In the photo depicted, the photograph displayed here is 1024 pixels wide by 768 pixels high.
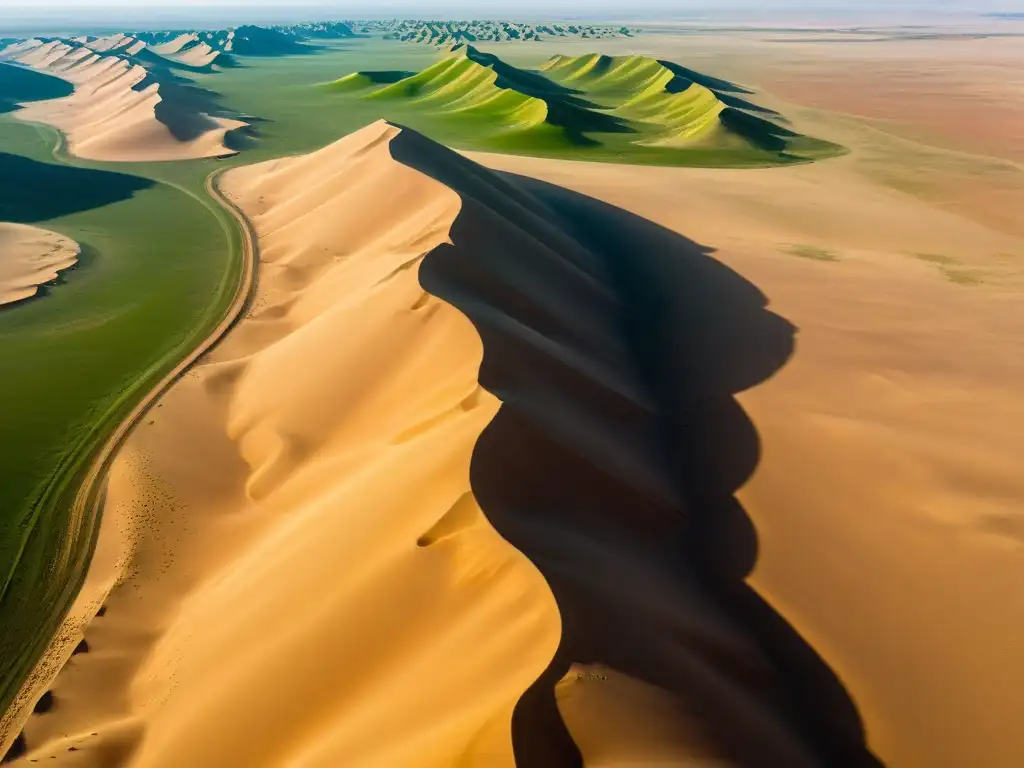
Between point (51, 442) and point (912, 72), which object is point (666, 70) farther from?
point (51, 442)

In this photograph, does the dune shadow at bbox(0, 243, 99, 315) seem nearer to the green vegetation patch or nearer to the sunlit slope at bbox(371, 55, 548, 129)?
the green vegetation patch

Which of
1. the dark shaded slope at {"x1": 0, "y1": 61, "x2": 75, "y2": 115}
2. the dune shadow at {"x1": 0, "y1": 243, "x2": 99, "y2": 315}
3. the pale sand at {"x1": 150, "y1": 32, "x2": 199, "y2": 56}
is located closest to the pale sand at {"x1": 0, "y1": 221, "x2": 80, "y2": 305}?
the dune shadow at {"x1": 0, "y1": 243, "x2": 99, "y2": 315}

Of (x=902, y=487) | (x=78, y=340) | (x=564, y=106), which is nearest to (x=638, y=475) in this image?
(x=902, y=487)

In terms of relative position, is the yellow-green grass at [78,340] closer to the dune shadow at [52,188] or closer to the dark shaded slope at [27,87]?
the dune shadow at [52,188]

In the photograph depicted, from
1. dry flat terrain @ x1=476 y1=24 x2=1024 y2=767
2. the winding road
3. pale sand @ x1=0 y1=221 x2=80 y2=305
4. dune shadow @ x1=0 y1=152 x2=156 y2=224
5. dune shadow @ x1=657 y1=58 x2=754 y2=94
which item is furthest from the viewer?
dune shadow @ x1=657 y1=58 x2=754 y2=94

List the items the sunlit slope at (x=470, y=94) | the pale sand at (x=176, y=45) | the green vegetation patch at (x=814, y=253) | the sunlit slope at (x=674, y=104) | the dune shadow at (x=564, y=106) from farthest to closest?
the pale sand at (x=176, y=45)
the sunlit slope at (x=470, y=94)
the dune shadow at (x=564, y=106)
the sunlit slope at (x=674, y=104)
the green vegetation patch at (x=814, y=253)

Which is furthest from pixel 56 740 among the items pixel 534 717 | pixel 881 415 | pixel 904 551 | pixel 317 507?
pixel 881 415

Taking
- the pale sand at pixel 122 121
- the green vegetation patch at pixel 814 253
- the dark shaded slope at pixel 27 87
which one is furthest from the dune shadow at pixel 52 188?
the dark shaded slope at pixel 27 87
